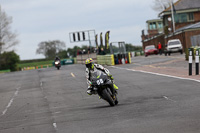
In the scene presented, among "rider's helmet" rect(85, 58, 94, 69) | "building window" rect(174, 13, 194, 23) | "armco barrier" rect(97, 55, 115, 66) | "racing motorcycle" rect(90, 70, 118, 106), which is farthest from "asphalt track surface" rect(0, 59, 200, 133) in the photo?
"building window" rect(174, 13, 194, 23)

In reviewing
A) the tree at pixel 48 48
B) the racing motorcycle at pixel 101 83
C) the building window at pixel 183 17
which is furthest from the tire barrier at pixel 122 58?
the tree at pixel 48 48

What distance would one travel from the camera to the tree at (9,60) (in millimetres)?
86375

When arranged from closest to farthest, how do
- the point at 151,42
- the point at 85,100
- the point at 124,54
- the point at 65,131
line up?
1. the point at 65,131
2. the point at 85,100
3. the point at 124,54
4. the point at 151,42

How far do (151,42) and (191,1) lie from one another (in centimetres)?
1518

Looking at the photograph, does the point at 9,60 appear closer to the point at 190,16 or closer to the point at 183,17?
the point at 183,17

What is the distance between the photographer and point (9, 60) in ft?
285

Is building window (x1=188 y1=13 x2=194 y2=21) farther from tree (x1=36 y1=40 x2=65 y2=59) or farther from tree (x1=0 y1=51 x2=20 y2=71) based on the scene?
tree (x1=36 y1=40 x2=65 y2=59)

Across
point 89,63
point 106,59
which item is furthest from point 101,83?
point 106,59

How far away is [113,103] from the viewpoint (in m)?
12.2

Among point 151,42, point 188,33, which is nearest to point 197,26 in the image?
point 188,33

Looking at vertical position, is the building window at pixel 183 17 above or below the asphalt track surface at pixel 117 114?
above

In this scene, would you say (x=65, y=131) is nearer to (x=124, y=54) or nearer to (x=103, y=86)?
(x=103, y=86)

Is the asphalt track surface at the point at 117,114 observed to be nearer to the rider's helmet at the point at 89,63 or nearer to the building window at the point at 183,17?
the rider's helmet at the point at 89,63

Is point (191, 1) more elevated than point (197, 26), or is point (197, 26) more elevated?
point (191, 1)
